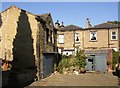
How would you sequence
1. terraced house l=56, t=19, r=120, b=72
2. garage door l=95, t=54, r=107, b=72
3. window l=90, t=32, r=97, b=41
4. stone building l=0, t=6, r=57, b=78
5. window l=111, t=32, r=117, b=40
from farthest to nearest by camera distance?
window l=90, t=32, r=97, b=41 < window l=111, t=32, r=117, b=40 < terraced house l=56, t=19, r=120, b=72 < garage door l=95, t=54, r=107, b=72 < stone building l=0, t=6, r=57, b=78

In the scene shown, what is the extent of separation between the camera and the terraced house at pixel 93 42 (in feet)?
127

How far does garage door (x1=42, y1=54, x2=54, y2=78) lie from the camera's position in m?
30.1

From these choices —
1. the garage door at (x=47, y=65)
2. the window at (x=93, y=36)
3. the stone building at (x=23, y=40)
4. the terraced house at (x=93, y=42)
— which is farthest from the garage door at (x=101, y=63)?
the stone building at (x=23, y=40)

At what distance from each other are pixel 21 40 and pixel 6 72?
9.05m

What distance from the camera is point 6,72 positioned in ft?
66.4

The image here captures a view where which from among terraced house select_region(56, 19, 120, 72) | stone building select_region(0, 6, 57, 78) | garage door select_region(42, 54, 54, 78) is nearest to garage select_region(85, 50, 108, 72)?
terraced house select_region(56, 19, 120, 72)

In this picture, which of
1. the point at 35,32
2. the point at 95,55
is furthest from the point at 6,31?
the point at 95,55

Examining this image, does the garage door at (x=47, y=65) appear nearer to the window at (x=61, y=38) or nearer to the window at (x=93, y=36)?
the window at (x=61, y=38)

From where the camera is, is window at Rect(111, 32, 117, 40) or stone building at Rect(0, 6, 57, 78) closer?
stone building at Rect(0, 6, 57, 78)

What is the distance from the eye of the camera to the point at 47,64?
31125mm

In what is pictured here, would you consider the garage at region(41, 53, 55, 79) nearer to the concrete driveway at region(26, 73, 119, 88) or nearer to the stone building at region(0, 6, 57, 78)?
the stone building at region(0, 6, 57, 78)

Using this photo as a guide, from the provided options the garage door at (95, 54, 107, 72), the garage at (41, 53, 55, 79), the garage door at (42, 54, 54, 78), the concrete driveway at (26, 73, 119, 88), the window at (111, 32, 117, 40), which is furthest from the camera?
the window at (111, 32, 117, 40)

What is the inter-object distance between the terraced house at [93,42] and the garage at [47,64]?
27.9 feet

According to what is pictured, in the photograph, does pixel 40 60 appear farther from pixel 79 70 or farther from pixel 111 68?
pixel 111 68
